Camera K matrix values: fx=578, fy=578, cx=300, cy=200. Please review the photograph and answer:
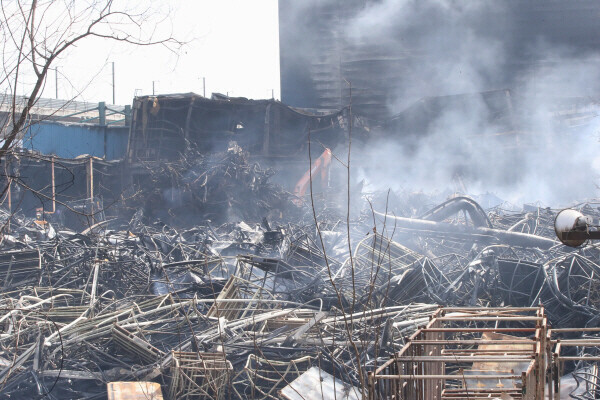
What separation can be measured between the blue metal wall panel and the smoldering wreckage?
921cm

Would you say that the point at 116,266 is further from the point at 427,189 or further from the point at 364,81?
the point at 364,81

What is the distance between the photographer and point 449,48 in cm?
3120

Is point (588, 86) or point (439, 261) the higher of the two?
point (588, 86)

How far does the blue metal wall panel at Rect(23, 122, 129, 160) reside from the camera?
1031 inches

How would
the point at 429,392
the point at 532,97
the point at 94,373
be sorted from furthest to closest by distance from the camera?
the point at 532,97, the point at 94,373, the point at 429,392

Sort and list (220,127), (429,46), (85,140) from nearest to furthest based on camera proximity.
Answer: (220,127), (85,140), (429,46)

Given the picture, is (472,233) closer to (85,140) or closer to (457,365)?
(457,365)

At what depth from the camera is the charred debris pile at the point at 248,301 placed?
6035mm

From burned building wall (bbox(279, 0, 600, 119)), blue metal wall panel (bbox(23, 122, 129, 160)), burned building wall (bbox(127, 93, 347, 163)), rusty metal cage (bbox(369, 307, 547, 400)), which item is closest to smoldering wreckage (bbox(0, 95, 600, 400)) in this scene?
rusty metal cage (bbox(369, 307, 547, 400))

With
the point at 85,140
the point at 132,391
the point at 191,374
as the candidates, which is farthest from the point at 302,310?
the point at 85,140

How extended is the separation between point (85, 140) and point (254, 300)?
21.4m

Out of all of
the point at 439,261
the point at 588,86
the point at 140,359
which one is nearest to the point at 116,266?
the point at 140,359

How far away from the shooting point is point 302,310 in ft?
25.4

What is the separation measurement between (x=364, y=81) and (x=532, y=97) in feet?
27.9
